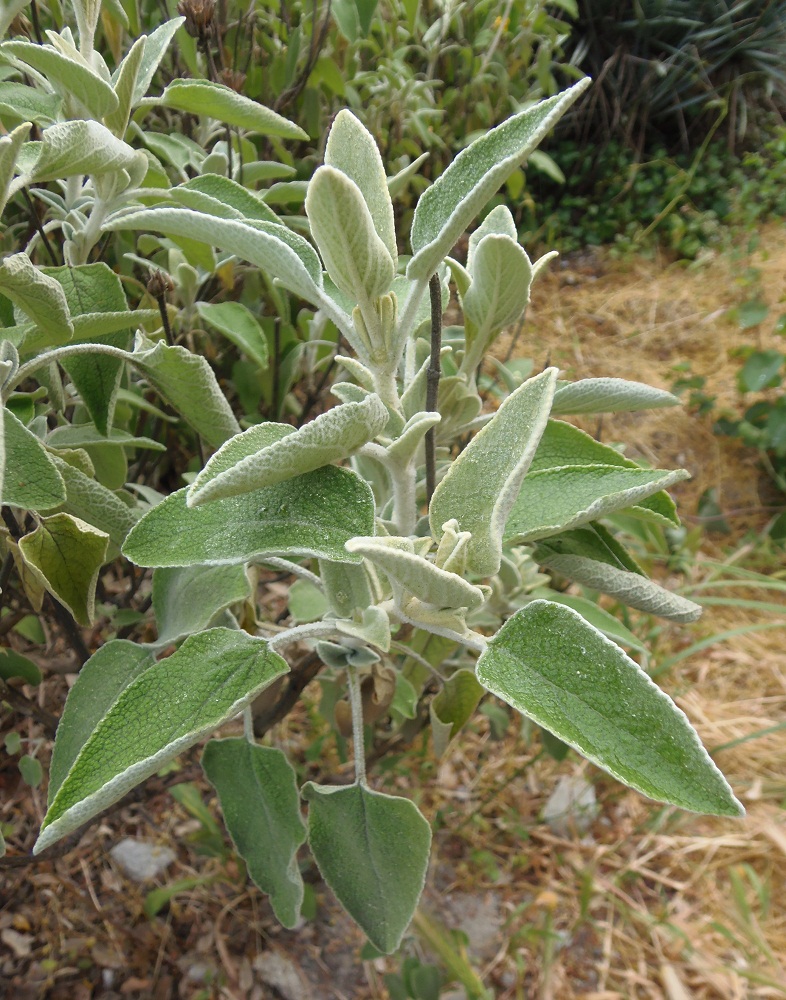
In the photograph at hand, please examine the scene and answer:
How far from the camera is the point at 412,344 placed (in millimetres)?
729

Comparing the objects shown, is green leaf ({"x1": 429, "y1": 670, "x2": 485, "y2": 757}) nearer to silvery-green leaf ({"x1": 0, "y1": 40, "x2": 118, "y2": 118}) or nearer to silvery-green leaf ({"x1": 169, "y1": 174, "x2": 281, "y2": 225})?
silvery-green leaf ({"x1": 169, "y1": 174, "x2": 281, "y2": 225})

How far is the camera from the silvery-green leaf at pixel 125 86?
67cm

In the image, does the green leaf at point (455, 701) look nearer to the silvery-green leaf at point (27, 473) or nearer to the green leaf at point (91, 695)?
the green leaf at point (91, 695)

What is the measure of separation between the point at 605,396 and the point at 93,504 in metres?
0.47

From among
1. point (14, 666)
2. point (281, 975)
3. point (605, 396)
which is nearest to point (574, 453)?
point (605, 396)

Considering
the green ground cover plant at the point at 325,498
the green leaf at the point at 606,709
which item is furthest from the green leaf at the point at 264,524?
the green leaf at the point at 606,709

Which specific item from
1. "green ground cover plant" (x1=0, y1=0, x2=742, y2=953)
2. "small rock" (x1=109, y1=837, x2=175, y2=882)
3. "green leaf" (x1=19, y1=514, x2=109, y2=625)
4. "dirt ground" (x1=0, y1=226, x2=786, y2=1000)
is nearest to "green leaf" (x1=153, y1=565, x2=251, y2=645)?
"green ground cover plant" (x1=0, y1=0, x2=742, y2=953)

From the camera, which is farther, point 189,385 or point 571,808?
point 571,808

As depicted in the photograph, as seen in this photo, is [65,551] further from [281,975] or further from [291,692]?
[281,975]

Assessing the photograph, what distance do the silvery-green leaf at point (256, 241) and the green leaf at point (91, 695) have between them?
1.11 ft

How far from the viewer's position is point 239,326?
2.91 ft

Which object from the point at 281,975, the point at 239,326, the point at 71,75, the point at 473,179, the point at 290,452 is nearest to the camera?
the point at 290,452

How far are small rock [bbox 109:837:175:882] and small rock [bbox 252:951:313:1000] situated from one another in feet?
0.79

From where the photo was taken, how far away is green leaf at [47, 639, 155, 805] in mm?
625
